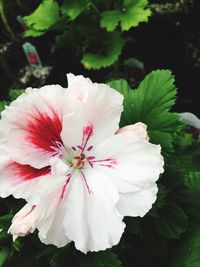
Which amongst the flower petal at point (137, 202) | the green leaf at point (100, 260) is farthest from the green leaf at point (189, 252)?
the flower petal at point (137, 202)

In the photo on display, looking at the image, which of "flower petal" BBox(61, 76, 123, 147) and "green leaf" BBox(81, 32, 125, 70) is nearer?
"flower petal" BBox(61, 76, 123, 147)

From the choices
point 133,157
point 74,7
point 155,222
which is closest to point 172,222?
point 155,222

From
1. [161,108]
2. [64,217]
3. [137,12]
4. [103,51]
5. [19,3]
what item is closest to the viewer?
[64,217]

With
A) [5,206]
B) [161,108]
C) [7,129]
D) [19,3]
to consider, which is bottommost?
[5,206]

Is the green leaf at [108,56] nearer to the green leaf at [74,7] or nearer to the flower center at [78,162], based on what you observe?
the green leaf at [74,7]

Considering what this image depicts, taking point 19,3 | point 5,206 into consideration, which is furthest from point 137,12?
point 5,206

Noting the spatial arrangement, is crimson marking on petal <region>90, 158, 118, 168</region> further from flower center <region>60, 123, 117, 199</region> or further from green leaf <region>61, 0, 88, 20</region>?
green leaf <region>61, 0, 88, 20</region>

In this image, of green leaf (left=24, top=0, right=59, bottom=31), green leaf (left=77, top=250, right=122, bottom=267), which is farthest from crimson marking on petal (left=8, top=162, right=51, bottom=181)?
green leaf (left=24, top=0, right=59, bottom=31)

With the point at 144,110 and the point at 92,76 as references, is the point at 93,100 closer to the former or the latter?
the point at 144,110
